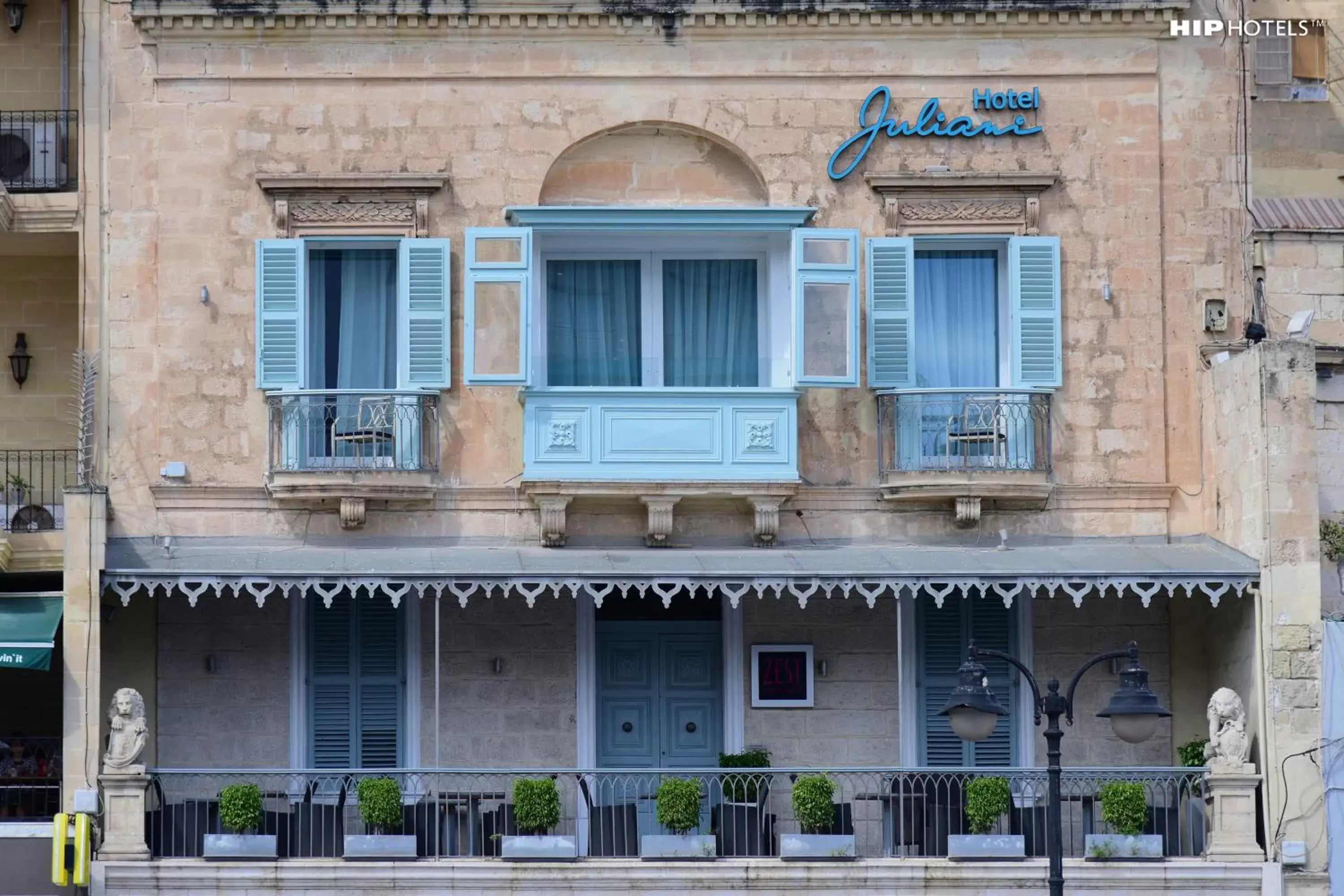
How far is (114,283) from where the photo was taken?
22062 millimetres

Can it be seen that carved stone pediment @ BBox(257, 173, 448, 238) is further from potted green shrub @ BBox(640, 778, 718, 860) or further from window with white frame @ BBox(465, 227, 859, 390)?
potted green shrub @ BBox(640, 778, 718, 860)

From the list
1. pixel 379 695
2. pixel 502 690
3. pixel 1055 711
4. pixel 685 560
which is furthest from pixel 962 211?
pixel 379 695

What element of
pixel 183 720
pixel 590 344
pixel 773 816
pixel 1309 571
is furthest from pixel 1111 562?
pixel 183 720

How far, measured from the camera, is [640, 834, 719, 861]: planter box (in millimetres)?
20734

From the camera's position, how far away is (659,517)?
21.7m

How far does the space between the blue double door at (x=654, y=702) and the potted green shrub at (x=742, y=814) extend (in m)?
0.99

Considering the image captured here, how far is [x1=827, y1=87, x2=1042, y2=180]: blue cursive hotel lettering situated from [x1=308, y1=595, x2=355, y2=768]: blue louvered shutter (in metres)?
6.20

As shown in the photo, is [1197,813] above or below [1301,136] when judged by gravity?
below

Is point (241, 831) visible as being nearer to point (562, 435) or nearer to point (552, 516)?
point (552, 516)

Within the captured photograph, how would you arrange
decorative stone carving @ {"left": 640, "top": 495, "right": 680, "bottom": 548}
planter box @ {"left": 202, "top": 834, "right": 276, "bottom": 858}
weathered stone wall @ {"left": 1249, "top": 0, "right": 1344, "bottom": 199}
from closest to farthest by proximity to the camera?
1. planter box @ {"left": 202, "top": 834, "right": 276, "bottom": 858}
2. decorative stone carving @ {"left": 640, "top": 495, "right": 680, "bottom": 548}
3. weathered stone wall @ {"left": 1249, "top": 0, "right": 1344, "bottom": 199}

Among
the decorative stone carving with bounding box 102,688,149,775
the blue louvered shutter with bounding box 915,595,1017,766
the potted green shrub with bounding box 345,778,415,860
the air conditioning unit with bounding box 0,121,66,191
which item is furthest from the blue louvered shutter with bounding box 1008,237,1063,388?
the air conditioning unit with bounding box 0,121,66,191

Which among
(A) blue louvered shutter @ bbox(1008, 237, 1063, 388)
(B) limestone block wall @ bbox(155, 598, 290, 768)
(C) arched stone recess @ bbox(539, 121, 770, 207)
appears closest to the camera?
(B) limestone block wall @ bbox(155, 598, 290, 768)

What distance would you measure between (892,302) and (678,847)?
526 cm

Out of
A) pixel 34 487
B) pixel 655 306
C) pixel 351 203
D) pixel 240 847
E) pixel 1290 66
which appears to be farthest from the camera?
pixel 1290 66
